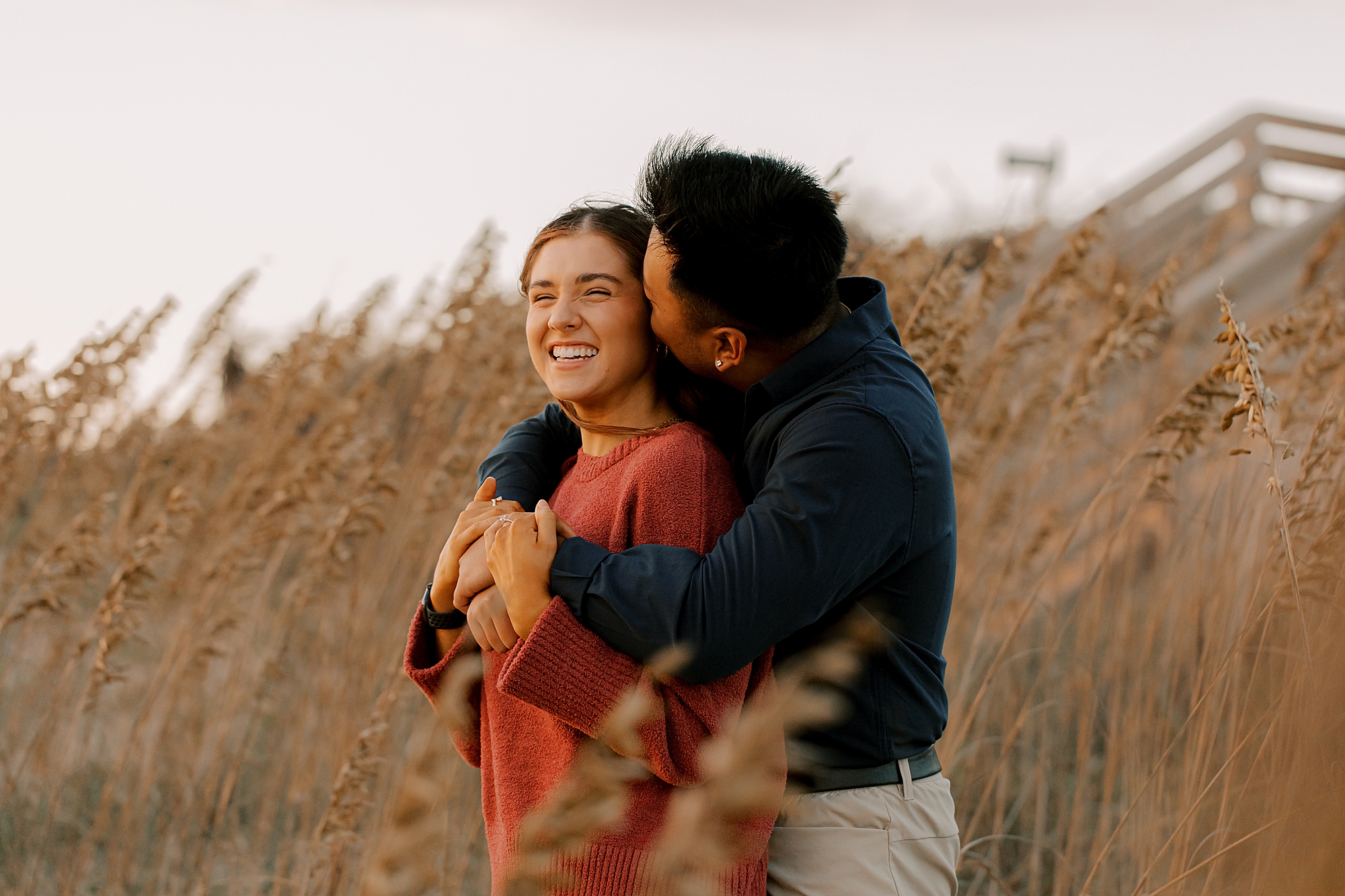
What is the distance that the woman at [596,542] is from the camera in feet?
4.37

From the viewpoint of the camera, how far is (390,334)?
3.88 meters

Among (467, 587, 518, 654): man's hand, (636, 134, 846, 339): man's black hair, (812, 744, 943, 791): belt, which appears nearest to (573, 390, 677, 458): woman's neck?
(636, 134, 846, 339): man's black hair

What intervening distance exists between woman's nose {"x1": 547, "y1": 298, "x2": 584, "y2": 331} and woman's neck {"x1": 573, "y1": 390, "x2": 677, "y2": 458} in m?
0.13

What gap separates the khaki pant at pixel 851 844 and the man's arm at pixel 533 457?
25.9 inches

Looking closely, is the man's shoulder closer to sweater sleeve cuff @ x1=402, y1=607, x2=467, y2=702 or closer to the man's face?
the man's face

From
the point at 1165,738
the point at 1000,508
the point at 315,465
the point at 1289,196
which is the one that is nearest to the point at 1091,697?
the point at 1165,738

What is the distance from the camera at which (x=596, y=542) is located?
4.97 ft

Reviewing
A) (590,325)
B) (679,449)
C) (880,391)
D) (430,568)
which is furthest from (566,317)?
(430,568)

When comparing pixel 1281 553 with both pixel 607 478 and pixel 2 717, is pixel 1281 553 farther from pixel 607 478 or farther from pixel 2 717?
pixel 2 717

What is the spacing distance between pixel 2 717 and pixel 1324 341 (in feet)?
13.1

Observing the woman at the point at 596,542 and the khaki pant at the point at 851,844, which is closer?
the woman at the point at 596,542

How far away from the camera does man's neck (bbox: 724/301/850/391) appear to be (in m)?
1.53

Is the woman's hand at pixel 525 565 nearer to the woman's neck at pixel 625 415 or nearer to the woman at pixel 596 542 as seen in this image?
the woman at pixel 596 542

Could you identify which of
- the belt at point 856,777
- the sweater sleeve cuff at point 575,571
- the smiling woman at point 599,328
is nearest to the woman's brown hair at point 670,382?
the smiling woman at point 599,328
